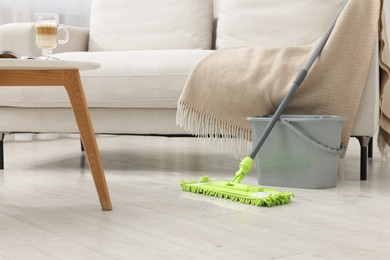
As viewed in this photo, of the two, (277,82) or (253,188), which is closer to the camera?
(253,188)

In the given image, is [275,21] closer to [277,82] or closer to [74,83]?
[277,82]

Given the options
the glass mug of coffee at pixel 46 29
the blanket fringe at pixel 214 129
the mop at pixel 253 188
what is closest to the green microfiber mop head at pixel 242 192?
the mop at pixel 253 188

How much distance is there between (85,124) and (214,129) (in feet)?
2.08

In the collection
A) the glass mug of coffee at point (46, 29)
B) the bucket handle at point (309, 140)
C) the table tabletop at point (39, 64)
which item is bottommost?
the bucket handle at point (309, 140)

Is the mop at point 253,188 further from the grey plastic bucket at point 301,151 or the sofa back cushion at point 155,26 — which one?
the sofa back cushion at point 155,26

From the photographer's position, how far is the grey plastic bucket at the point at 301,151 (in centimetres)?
180

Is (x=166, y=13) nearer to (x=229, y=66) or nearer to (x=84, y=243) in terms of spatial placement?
(x=229, y=66)

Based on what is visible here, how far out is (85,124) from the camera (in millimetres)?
1496

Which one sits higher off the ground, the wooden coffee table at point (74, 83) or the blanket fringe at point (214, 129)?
the wooden coffee table at point (74, 83)

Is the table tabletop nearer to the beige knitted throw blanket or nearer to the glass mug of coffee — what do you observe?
the glass mug of coffee

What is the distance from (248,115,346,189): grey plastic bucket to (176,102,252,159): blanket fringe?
16 cm

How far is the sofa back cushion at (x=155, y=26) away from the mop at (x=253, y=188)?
1002 mm

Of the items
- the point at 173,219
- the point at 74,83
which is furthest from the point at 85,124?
the point at 173,219

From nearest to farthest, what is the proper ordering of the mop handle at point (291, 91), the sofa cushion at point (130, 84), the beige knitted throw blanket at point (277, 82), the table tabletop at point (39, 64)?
the table tabletop at point (39, 64), the mop handle at point (291, 91), the beige knitted throw blanket at point (277, 82), the sofa cushion at point (130, 84)
